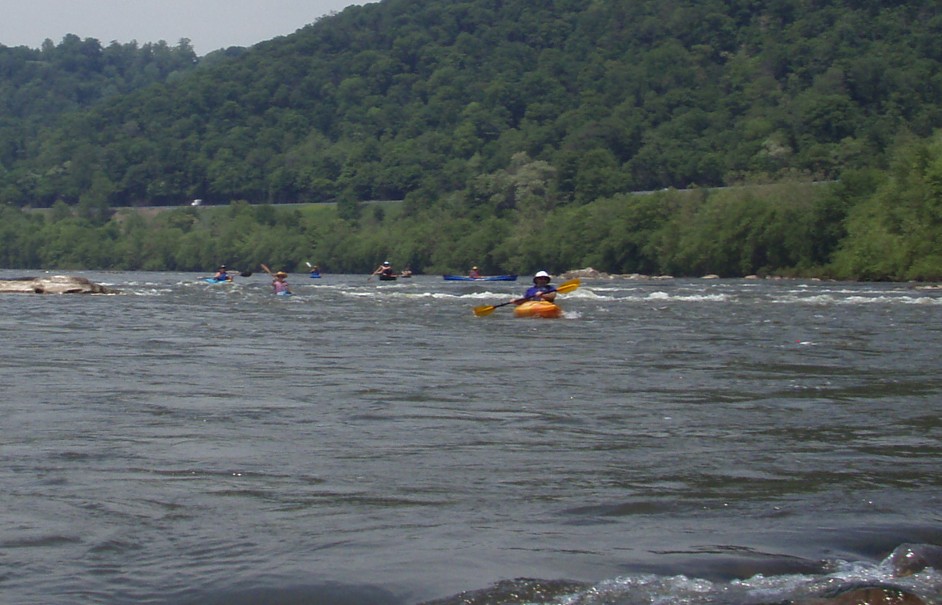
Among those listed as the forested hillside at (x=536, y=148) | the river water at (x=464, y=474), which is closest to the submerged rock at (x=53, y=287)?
the river water at (x=464, y=474)

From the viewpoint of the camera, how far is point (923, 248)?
58219 mm

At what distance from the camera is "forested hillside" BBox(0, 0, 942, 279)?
7894 cm

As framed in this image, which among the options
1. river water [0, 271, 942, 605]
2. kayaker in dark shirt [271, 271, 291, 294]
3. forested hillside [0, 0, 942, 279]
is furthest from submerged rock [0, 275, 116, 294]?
forested hillside [0, 0, 942, 279]

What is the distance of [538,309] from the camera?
96.6 feet

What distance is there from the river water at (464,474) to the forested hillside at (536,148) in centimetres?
4510

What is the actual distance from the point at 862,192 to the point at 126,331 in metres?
58.7

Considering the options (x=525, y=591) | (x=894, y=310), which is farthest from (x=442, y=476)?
(x=894, y=310)

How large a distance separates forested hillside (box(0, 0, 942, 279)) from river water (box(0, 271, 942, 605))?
148ft

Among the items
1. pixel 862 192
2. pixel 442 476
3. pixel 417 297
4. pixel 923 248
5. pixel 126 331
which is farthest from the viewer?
pixel 862 192

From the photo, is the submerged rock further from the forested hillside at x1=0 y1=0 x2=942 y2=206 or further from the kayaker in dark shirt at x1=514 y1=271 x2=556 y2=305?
the forested hillside at x1=0 y1=0 x2=942 y2=206

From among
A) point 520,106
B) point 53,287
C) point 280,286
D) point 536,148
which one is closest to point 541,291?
point 280,286

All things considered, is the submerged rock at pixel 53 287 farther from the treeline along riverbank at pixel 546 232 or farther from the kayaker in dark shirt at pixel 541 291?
the treeline along riverbank at pixel 546 232

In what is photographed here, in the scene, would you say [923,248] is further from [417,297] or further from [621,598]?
[621,598]

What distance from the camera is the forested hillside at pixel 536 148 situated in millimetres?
78938
